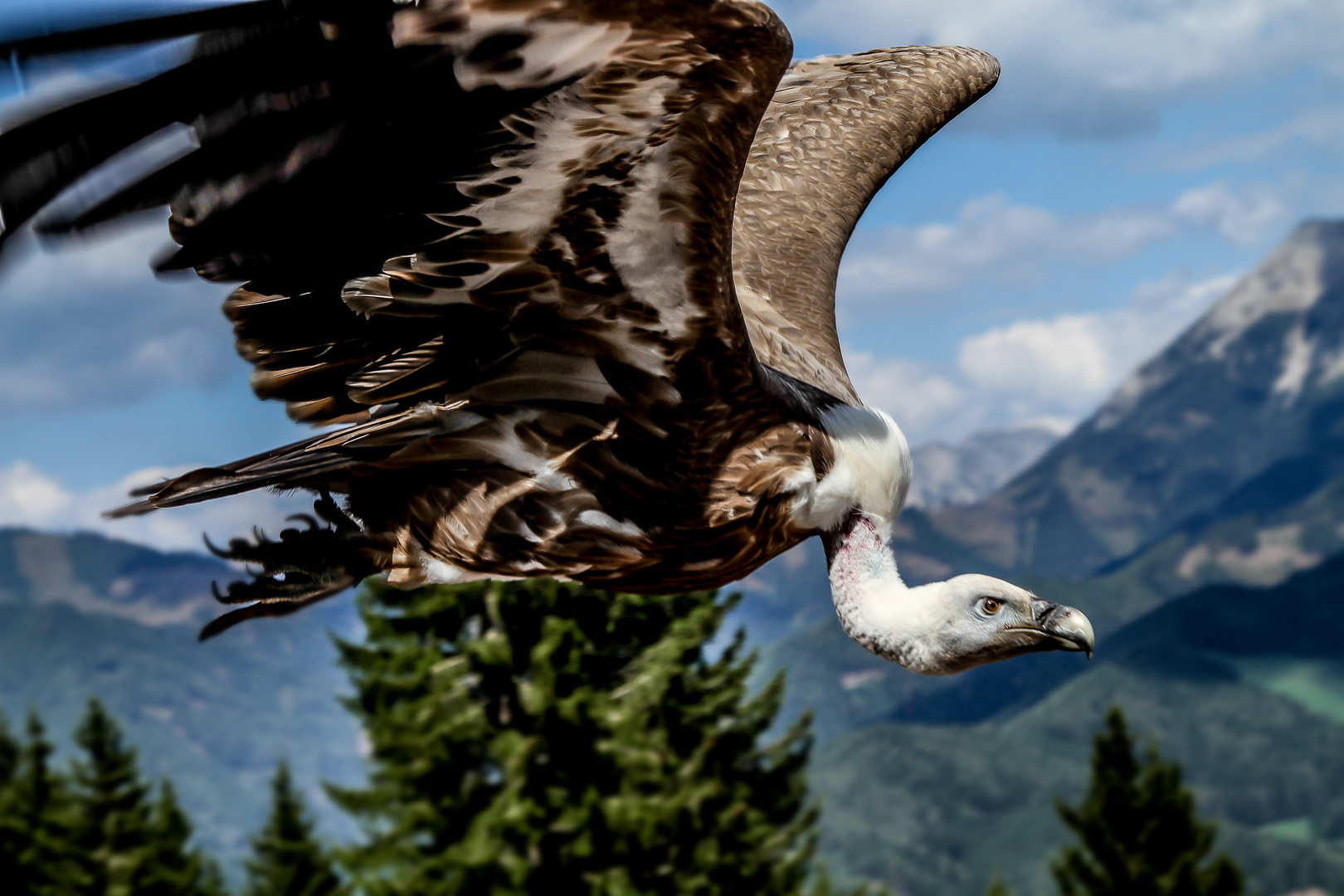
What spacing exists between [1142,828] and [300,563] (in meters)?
37.2

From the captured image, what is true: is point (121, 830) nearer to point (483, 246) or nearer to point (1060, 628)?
point (1060, 628)

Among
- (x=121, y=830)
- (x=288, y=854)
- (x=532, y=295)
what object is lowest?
(x=288, y=854)

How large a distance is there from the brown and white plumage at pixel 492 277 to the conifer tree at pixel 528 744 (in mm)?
11001

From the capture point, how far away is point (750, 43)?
3527mm

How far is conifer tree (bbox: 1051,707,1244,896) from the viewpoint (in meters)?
37.2

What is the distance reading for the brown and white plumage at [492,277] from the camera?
343cm

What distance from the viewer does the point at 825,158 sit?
716cm

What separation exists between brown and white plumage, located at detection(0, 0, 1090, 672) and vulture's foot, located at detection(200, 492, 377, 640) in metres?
0.01

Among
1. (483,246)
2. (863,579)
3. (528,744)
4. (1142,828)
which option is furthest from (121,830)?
(483,246)

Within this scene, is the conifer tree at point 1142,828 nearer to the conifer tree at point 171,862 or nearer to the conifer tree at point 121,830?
the conifer tree at point 171,862

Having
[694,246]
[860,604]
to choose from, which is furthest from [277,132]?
[860,604]

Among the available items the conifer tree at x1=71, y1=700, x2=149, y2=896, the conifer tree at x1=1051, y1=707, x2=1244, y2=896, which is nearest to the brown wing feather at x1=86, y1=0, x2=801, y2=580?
the conifer tree at x1=1051, y1=707, x2=1244, y2=896

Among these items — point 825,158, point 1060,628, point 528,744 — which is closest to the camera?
point 1060,628

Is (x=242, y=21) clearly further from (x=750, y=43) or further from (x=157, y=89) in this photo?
(x=750, y=43)
